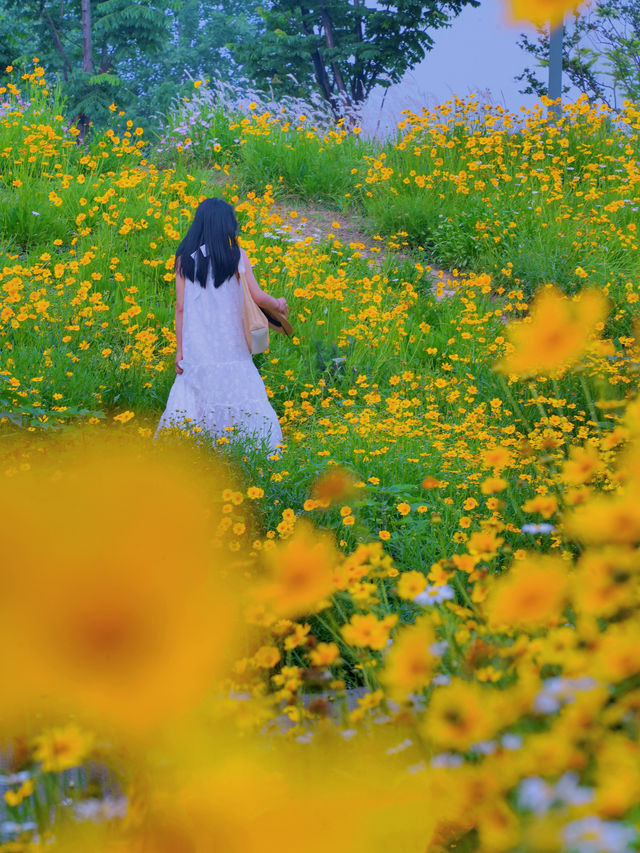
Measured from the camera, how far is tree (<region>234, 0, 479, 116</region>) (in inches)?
716

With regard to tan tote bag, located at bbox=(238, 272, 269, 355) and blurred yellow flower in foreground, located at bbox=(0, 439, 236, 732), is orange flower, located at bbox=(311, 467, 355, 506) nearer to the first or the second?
blurred yellow flower in foreground, located at bbox=(0, 439, 236, 732)

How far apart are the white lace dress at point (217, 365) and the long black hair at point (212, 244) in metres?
0.07

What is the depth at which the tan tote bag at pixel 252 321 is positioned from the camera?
4.87m

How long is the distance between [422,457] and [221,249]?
1673 mm

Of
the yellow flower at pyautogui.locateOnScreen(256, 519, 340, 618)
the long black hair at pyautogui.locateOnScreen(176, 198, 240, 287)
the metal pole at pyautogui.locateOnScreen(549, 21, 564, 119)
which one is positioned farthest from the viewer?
the metal pole at pyautogui.locateOnScreen(549, 21, 564, 119)

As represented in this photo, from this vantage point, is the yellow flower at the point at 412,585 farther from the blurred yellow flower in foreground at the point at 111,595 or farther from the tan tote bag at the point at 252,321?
the tan tote bag at the point at 252,321

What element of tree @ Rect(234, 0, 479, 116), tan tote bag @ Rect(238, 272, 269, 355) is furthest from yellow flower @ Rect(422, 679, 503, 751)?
tree @ Rect(234, 0, 479, 116)

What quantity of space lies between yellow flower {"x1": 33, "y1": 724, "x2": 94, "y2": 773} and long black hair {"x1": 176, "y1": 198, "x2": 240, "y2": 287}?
139 inches

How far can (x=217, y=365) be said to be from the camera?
492 cm

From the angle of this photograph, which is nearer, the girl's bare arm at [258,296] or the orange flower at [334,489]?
the orange flower at [334,489]

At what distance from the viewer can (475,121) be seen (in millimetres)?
10062

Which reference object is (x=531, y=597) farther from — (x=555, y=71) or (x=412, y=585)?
(x=555, y=71)

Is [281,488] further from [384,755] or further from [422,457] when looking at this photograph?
[384,755]

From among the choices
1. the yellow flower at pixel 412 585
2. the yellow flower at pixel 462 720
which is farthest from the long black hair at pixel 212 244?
the yellow flower at pixel 462 720
